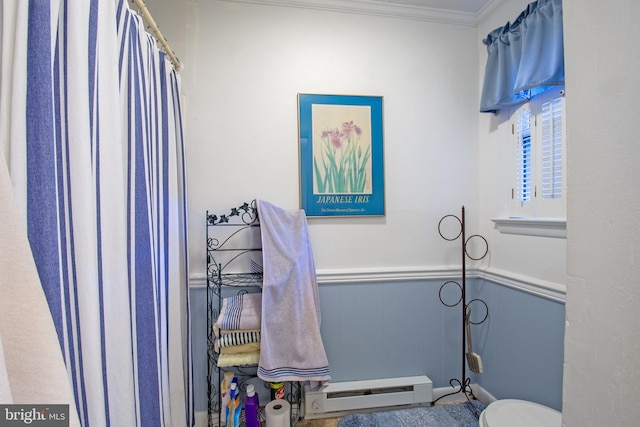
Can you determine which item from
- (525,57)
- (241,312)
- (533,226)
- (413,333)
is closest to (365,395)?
(413,333)

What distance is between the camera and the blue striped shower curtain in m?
0.57

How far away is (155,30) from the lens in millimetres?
1195

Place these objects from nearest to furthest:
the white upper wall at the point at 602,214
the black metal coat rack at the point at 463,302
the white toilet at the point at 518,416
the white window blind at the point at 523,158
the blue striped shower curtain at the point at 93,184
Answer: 1. the white upper wall at the point at 602,214
2. the blue striped shower curtain at the point at 93,184
3. the white toilet at the point at 518,416
4. the white window blind at the point at 523,158
5. the black metal coat rack at the point at 463,302

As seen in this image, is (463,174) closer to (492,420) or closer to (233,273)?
(492,420)

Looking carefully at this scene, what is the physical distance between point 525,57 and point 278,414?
85.6 inches

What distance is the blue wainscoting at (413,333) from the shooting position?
1.62m

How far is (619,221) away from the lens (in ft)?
1.30

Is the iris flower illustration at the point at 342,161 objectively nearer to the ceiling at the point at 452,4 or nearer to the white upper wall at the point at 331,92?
the white upper wall at the point at 331,92

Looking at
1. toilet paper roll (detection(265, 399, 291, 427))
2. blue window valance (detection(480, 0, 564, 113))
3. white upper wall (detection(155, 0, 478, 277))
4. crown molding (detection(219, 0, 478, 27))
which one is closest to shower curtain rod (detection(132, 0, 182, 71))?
white upper wall (detection(155, 0, 478, 277))

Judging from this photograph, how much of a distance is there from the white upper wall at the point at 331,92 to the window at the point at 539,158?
29 centimetres

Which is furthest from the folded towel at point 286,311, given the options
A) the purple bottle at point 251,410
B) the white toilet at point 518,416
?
the white toilet at point 518,416

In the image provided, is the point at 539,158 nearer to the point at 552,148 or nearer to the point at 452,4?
the point at 552,148

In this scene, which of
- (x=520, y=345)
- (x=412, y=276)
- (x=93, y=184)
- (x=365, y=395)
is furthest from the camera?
(x=412, y=276)

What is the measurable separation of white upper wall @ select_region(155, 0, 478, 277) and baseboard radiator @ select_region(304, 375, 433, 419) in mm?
690
